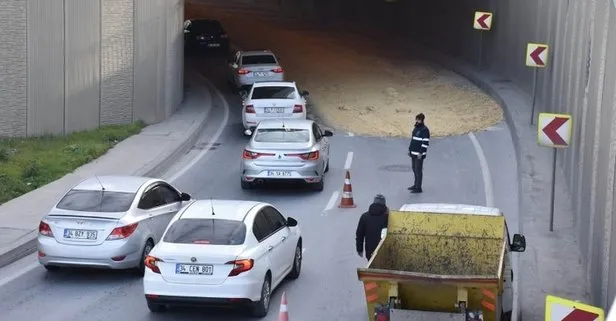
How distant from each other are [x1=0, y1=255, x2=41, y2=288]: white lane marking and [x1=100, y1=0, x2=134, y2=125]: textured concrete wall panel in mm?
10973

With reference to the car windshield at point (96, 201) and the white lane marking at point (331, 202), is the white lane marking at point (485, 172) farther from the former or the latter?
the car windshield at point (96, 201)

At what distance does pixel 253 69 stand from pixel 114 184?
57.7 ft

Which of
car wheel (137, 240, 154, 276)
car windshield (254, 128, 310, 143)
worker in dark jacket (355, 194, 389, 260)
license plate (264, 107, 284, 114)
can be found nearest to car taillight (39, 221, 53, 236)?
car wheel (137, 240, 154, 276)

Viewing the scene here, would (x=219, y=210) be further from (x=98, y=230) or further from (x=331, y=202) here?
(x=331, y=202)

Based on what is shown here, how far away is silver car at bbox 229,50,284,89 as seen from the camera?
3394cm

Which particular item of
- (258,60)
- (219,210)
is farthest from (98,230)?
(258,60)

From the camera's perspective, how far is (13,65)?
25.7 metres

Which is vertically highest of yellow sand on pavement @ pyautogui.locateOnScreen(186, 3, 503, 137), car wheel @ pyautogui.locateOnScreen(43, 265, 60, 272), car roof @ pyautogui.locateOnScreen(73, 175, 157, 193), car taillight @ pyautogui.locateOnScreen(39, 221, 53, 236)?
car roof @ pyautogui.locateOnScreen(73, 175, 157, 193)

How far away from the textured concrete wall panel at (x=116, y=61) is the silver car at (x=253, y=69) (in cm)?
613

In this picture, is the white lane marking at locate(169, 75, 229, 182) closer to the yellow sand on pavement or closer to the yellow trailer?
the yellow sand on pavement

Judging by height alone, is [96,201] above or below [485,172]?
above

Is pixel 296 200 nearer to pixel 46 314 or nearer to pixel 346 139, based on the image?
pixel 346 139

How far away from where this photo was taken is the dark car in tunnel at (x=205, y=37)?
4400 centimetres

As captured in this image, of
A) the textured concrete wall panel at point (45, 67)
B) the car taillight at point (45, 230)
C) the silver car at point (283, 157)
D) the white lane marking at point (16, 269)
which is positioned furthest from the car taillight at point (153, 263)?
the textured concrete wall panel at point (45, 67)
